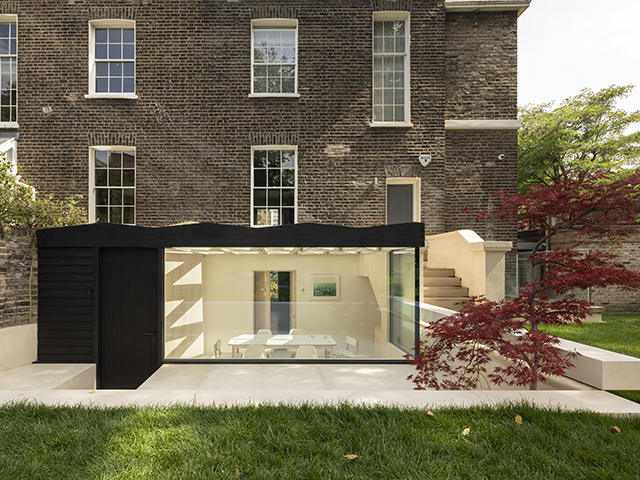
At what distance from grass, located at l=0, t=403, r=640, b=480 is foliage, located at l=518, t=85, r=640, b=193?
55.4ft

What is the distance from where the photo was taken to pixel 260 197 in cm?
1107

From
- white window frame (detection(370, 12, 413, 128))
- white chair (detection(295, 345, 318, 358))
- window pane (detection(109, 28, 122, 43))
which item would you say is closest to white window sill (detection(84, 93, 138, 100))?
window pane (detection(109, 28, 122, 43))

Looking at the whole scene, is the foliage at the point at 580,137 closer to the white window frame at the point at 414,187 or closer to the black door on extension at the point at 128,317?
the white window frame at the point at 414,187

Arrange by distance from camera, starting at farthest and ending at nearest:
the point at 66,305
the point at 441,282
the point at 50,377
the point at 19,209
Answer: the point at 441,282 < the point at 66,305 < the point at 19,209 < the point at 50,377

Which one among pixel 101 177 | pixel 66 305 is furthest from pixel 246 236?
pixel 101 177

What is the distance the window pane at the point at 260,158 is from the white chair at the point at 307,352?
20.7ft

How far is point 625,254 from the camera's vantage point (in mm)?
12742

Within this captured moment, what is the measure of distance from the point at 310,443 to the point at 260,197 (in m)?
8.57

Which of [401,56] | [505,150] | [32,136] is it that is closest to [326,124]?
[401,56]

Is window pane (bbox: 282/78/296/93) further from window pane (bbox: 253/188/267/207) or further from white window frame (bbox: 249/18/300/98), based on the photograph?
window pane (bbox: 253/188/267/207)

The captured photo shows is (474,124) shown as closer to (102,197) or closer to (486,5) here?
(486,5)

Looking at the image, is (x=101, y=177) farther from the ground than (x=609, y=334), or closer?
farther from the ground

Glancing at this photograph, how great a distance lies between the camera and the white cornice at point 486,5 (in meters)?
11.3

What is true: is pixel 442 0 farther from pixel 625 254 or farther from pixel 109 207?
pixel 109 207
